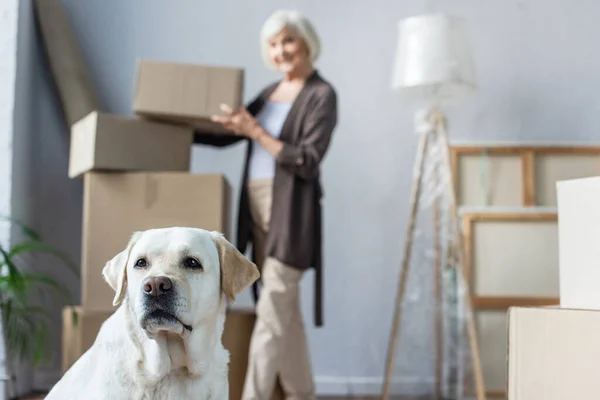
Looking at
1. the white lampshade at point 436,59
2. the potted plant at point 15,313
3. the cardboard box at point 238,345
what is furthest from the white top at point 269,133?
the potted plant at point 15,313

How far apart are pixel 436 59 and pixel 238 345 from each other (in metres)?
1.30

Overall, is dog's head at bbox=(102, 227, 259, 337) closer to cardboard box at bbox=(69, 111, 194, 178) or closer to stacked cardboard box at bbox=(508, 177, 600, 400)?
stacked cardboard box at bbox=(508, 177, 600, 400)

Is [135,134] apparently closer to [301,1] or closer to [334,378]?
[301,1]

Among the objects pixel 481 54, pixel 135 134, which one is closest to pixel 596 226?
pixel 135 134

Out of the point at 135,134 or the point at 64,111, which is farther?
the point at 64,111

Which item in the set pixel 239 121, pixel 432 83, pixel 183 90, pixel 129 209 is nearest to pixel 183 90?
pixel 183 90

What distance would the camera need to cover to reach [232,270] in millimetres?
1310

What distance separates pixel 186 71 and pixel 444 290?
1.45 meters

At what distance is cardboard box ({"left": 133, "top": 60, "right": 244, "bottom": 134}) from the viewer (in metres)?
2.40

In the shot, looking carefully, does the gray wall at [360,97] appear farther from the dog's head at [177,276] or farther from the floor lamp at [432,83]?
the dog's head at [177,276]

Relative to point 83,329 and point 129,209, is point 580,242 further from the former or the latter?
point 83,329

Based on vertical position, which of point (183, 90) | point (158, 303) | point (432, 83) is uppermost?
point (432, 83)

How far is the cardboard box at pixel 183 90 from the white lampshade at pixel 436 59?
78cm

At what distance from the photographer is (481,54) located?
3334 mm
